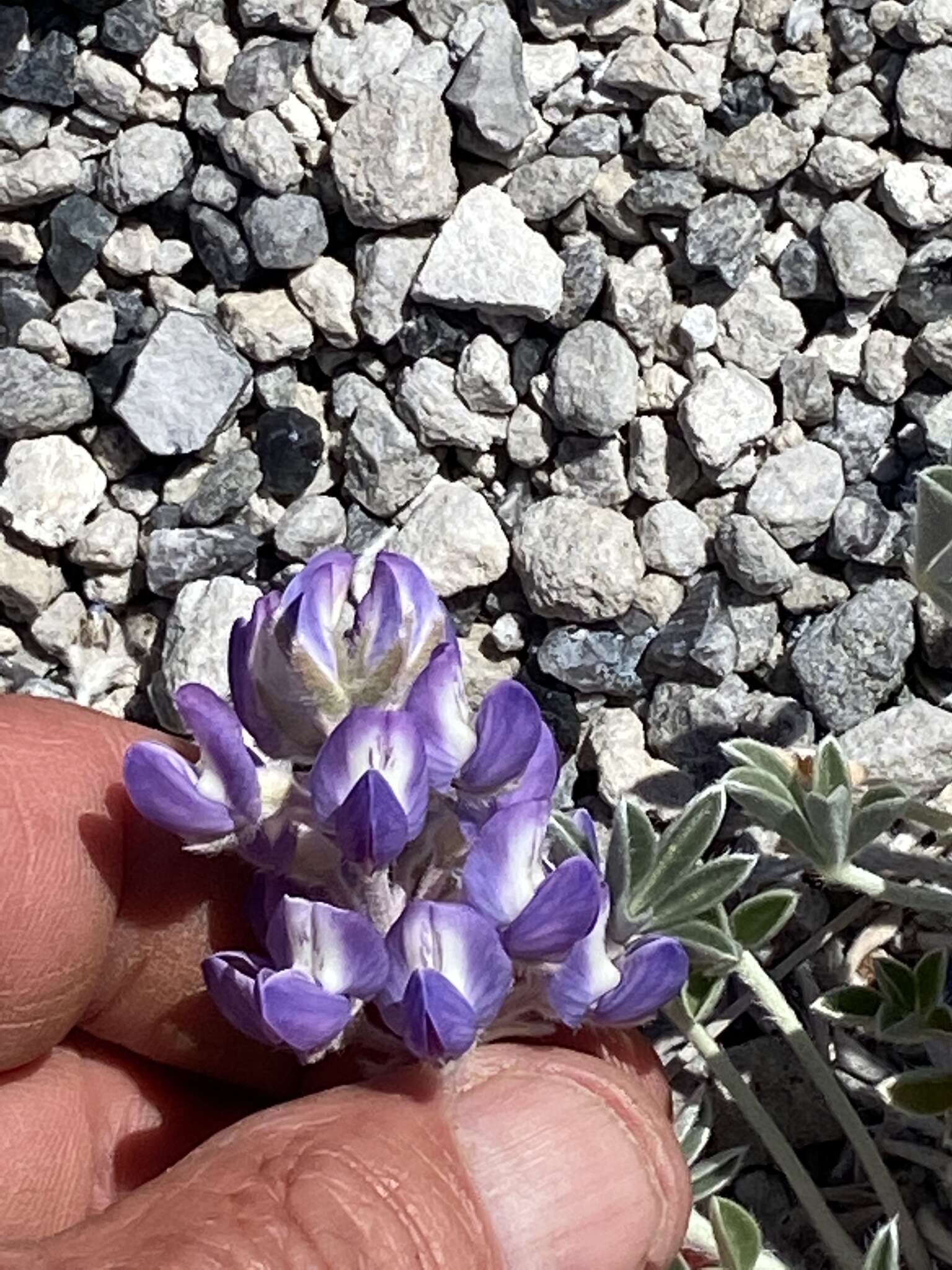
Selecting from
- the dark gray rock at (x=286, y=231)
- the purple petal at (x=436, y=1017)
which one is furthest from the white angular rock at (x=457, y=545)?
the purple petal at (x=436, y=1017)

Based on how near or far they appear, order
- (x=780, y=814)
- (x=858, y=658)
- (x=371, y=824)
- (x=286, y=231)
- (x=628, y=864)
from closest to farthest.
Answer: (x=371, y=824)
(x=628, y=864)
(x=780, y=814)
(x=858, y=658)
(x=286, y=231)

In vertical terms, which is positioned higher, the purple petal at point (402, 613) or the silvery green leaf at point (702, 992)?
the purple petal at point (402, 613)

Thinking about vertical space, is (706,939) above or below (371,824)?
below

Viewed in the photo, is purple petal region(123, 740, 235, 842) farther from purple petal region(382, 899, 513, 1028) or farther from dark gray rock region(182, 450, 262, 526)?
dark gray rock region(182, 450, 262, 526)

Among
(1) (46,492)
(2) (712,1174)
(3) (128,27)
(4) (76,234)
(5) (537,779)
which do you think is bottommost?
(2) (712,1174)

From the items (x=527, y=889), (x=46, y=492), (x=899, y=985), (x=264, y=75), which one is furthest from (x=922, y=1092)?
(x=264, y=75)

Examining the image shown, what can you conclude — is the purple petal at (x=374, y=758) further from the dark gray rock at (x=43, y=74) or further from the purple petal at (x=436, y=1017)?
the dark gray rock at (x=43, y=74)

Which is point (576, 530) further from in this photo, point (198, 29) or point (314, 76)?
point (198, 29)

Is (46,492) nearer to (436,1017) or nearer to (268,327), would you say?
(268,327)
